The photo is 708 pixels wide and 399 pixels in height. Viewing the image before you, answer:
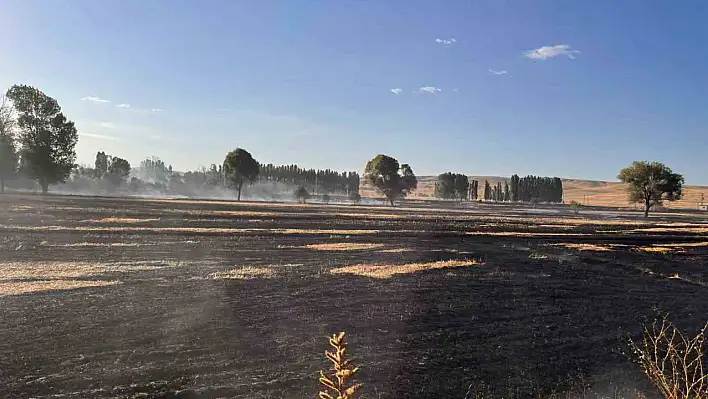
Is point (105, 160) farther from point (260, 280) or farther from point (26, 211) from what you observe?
point (260, 280)

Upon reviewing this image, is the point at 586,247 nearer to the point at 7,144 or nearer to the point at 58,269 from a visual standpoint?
the point at 58,269

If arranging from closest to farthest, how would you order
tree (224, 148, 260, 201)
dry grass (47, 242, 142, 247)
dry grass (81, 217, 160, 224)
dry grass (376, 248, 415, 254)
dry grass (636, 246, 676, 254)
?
dry grass (47, 242, 142, 247) < dry grass (376, 248, 415, 254) < dry grass (636, 246, 676, 254) < dry grass (81, 217, 160, 224) < tree (224, 148, 260, 201)

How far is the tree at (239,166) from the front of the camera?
10112 cm

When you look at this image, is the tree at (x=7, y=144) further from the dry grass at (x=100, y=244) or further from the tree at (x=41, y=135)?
the dry grass at (x=100, y=244)

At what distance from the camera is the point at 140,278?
56.6 feet

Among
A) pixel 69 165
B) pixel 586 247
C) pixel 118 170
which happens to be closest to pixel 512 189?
pixel 118 170

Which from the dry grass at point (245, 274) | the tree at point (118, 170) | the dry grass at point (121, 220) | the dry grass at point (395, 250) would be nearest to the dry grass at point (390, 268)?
the dry grass at point (245, 274)

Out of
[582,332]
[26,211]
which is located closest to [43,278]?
[582,332]

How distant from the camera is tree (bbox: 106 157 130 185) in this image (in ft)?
414

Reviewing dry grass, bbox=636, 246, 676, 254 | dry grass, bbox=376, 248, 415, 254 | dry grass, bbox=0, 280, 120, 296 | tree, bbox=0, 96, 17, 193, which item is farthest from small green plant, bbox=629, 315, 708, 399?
tree, bbox=0, 96, 17, 193

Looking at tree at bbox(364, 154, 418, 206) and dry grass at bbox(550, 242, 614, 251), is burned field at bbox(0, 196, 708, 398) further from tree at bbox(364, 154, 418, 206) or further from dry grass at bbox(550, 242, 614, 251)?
tree at bbox(364, 154, 418, 206)

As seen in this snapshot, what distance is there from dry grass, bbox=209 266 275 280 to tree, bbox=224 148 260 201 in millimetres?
83830

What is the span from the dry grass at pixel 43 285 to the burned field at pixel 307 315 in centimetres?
6

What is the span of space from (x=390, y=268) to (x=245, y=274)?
5776 mm
